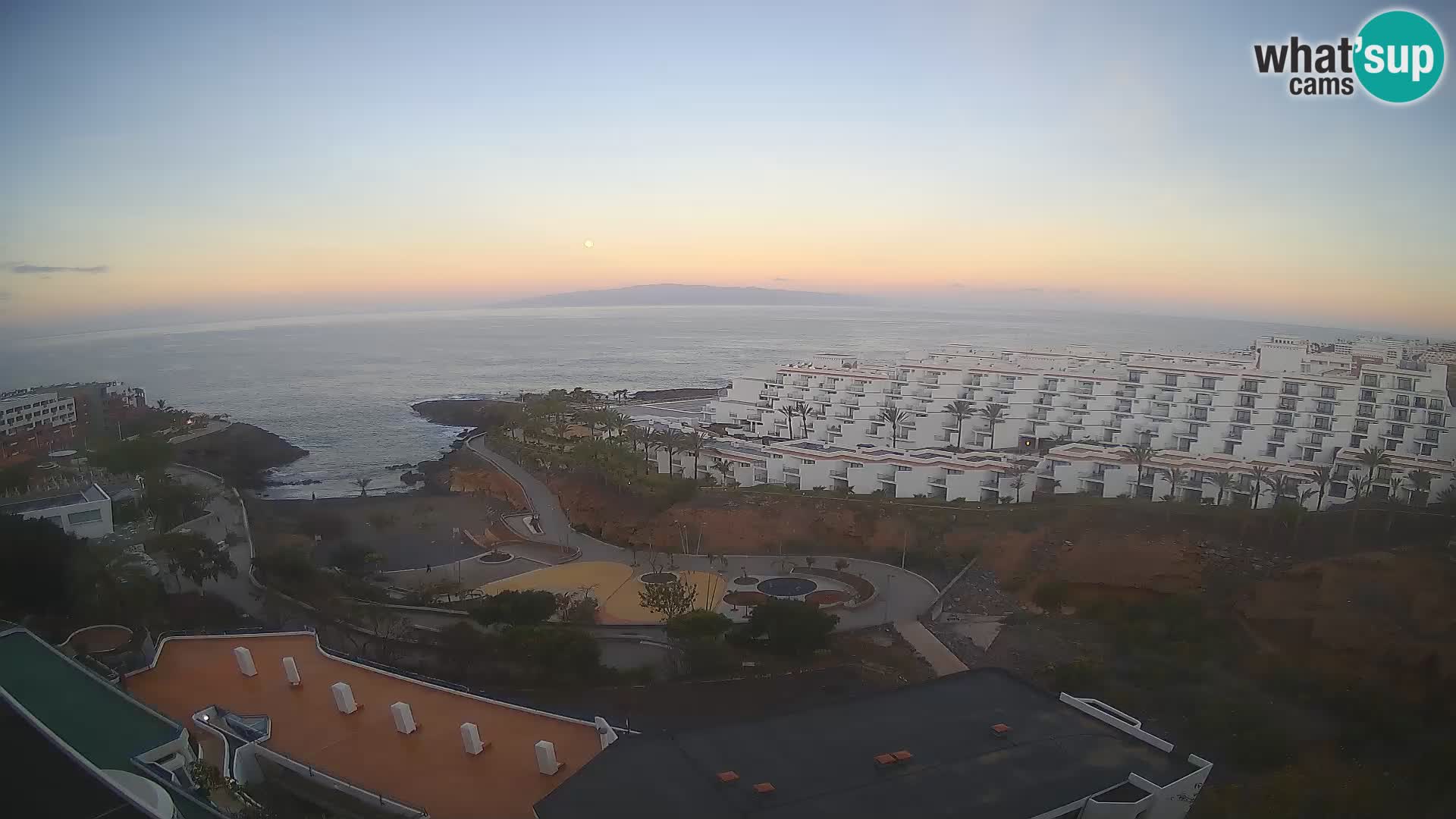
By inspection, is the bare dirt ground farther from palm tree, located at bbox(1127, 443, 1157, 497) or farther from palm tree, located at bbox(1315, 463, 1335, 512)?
→ palm tree, located at bbox(1315, 463, 1335, 512)

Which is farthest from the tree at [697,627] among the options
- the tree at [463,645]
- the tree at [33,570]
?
the tree at [33,570]

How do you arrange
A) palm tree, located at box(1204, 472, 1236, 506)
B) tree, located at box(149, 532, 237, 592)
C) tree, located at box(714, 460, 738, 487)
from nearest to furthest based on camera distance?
tree, located at box(149, 532, 237, 592), palm tree, located at box(1204, 472, 1236, 506), tree, located at box(714, 460, 738, 487)

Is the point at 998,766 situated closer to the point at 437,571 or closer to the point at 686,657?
the point at 686,657

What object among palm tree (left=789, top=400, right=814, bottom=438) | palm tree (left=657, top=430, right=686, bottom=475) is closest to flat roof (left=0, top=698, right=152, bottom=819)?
palm tree (left=657, top=430, right=686, bottom=475)

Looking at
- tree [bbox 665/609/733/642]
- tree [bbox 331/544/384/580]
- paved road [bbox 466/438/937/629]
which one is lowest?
paved road [bbox 466/438/937/629]

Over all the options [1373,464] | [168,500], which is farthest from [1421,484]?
[168,500]

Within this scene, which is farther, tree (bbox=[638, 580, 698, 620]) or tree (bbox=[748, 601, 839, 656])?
tree (bbox=[638, 580, 698, 620])
